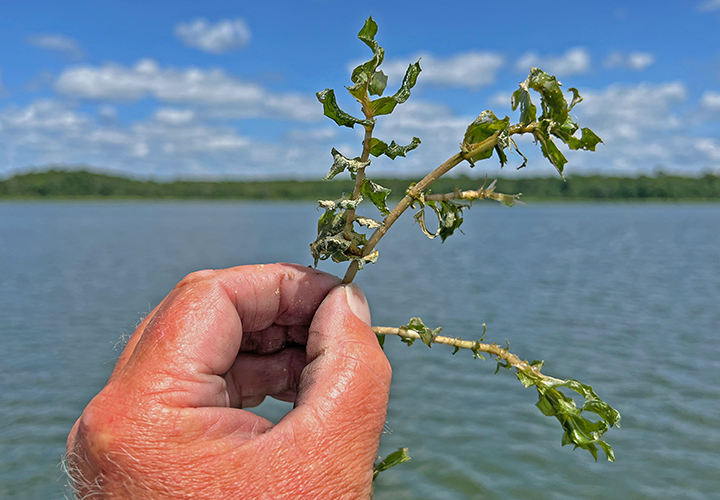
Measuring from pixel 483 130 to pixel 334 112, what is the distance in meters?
0.74

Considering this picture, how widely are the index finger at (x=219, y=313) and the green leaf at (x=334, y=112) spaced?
0.89 meters

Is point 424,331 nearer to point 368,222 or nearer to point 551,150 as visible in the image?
point 368,222

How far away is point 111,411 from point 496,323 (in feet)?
47.8

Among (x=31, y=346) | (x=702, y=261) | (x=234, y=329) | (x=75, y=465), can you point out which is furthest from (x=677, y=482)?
(x=702, y=261)

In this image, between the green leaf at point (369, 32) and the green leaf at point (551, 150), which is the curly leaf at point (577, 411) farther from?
the green leaf at point (369, 32)

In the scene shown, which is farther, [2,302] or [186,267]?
[186,267]

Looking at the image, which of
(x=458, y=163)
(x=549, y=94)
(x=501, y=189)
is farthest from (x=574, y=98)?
(x=501, y=189)

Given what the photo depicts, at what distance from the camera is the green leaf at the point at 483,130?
7.99 ft

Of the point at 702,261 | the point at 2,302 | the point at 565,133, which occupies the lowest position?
the point at 2,302

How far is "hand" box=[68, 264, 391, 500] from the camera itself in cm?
207

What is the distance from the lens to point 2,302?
19328 millimetres

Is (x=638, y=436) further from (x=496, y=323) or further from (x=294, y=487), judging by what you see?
(x=294, y=487)

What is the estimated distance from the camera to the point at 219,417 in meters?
2.21

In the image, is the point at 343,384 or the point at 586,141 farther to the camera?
the point at 586,141
